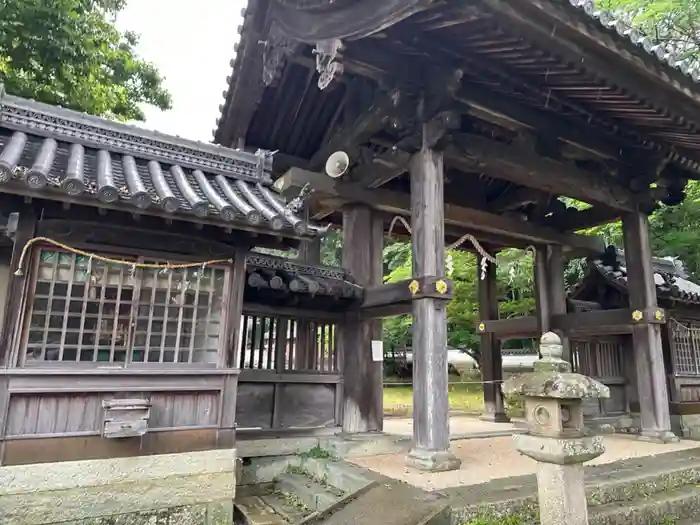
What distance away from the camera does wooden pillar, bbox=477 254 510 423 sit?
11297 millimetres

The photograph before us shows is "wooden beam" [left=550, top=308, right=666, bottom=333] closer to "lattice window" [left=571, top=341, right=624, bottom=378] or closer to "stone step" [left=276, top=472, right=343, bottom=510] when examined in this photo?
"lattice window" [left=571, top=341, right=624, bottom=378]

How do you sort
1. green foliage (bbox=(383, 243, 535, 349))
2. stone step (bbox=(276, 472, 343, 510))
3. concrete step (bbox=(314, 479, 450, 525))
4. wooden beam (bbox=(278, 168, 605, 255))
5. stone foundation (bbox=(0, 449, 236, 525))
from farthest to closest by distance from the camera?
green foliage (bbox=(383, 243, 535, 349)) → wooden beam (bbox=(278, 168, 605, 255)) → stone step (bbox=(276, 472, 343, 510)) → stone foundation (bbox=(0, 449, 236, 525)) → concrete step (bbox=(314, 479, 450, 525))

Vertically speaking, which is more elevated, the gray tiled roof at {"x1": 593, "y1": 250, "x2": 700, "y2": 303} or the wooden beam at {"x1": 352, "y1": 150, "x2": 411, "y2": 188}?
the wooden beam at {"x1": 352, "y1": 150, "x2": 411, "y2": 188}

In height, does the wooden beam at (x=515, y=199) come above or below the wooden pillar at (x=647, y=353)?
above

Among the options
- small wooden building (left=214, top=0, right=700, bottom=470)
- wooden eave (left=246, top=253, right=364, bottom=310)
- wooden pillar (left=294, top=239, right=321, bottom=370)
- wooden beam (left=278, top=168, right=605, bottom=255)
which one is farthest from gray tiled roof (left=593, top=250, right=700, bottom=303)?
wooden pillar (left=294, top=239, right=321, bottom=370)

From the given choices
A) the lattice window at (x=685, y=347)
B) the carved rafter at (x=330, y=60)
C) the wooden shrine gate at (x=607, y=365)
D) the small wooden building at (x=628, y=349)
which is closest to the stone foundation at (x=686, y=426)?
the small wooden building at (x=628, y=349)

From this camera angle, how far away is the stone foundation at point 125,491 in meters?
4.32

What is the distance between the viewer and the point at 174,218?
15.1ft

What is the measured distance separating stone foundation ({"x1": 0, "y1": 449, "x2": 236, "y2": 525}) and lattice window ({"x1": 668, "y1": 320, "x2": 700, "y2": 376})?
9450 mm

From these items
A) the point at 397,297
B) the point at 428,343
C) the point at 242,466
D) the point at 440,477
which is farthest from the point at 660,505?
the point at 242,466

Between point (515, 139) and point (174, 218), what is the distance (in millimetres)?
5191

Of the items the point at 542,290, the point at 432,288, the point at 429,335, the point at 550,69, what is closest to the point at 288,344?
the point at 429,335

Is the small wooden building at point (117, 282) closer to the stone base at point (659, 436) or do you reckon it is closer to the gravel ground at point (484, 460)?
the gravel ground at point (484, 460)

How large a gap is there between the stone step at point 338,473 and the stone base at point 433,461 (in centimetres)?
59
